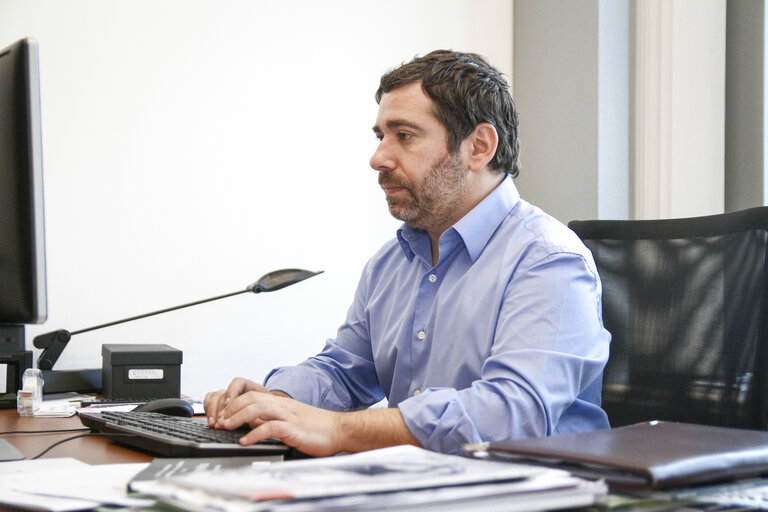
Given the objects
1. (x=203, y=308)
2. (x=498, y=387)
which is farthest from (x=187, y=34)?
(x=498, y=387)

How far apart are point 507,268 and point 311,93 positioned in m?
1.30

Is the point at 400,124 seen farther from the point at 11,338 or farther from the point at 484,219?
the point at 11,338

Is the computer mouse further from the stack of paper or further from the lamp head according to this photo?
the stack of paper

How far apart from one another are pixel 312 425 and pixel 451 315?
447mm

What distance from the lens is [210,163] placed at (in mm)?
2273

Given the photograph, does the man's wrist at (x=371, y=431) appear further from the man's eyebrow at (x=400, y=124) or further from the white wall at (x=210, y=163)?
the white wall at (x=210, y=163)

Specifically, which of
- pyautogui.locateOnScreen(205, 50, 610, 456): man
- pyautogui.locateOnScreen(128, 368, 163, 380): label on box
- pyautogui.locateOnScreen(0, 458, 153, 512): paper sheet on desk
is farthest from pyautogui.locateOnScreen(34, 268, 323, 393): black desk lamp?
pyautogui.locateOnScreen(0, 458, 153, 512): paper sheet on desk

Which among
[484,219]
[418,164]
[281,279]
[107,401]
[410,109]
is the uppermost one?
[410,109]

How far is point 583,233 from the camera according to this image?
155 cm

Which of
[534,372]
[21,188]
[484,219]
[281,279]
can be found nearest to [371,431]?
[534,372]

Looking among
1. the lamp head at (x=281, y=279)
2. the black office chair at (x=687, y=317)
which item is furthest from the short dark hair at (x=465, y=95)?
the lamp head at (x=281, y=279)

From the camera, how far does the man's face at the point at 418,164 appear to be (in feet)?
5.05

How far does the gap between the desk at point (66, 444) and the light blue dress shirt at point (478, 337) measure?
14.0 inches

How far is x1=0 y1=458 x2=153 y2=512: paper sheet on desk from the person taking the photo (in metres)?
0.63
